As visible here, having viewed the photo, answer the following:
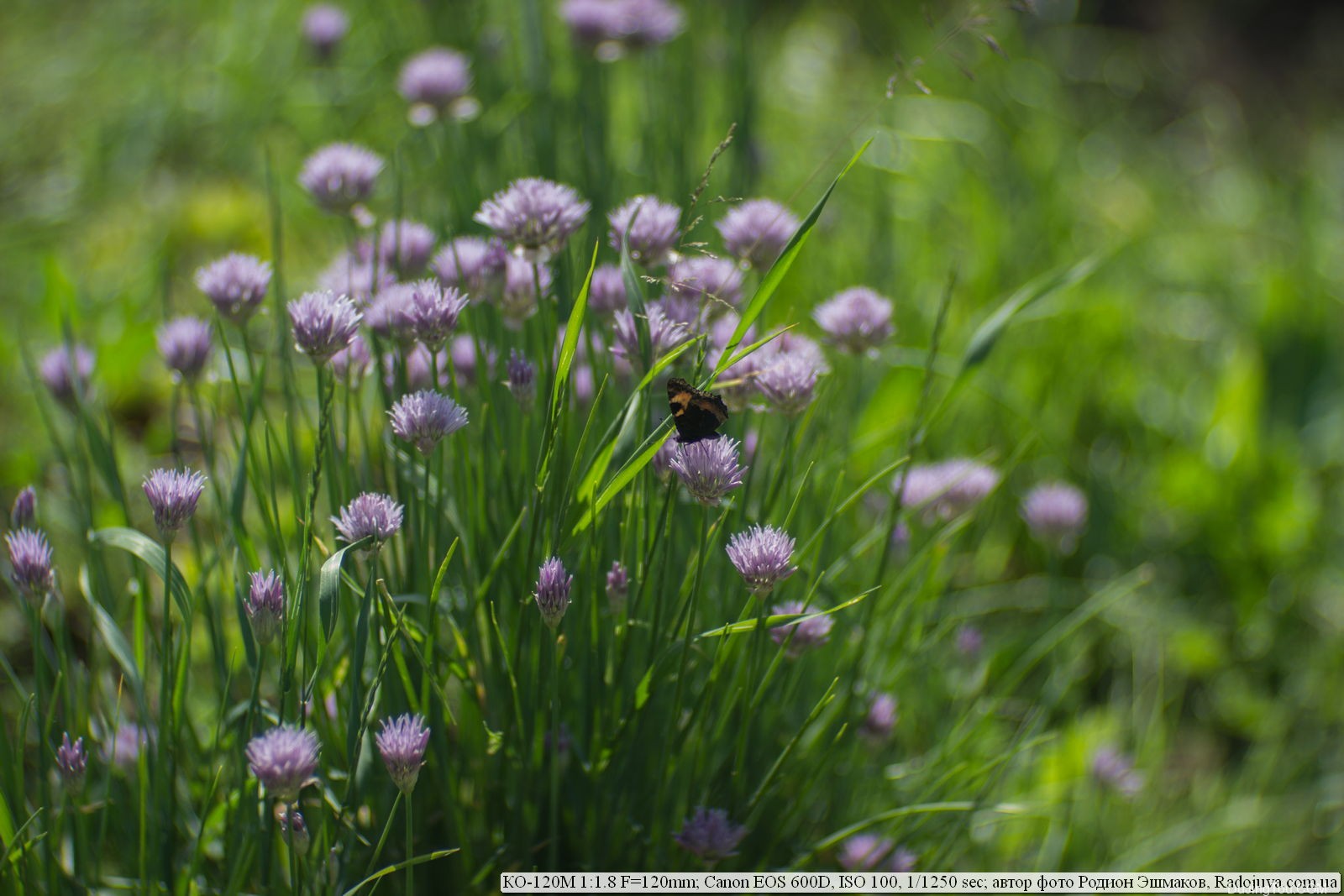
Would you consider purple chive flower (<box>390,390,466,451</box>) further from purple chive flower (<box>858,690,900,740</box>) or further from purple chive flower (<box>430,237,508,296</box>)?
purple chive flower (<box>858,690,900,740</box>)

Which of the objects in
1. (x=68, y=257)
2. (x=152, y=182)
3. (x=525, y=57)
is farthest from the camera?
(x=152, y=182)

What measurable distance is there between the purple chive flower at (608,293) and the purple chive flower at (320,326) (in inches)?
13.6

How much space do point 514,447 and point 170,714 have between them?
506 mm

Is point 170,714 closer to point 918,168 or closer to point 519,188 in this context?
point 519,188

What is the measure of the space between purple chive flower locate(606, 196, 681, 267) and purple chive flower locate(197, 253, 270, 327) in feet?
1.42

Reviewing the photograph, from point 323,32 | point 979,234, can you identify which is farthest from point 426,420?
point 979,234

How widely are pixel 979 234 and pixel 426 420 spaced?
84.8 inches

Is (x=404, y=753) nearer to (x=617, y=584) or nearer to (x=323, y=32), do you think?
(x=617, y=584)

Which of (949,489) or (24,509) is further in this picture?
(949,489)

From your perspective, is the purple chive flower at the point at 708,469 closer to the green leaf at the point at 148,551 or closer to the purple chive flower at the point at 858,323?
the purple chive flower at the point at 858,323

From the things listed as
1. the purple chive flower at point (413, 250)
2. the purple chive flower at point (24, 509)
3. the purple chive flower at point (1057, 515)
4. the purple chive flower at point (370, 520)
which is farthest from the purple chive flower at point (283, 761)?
the purple chive flower at point (1057, 515)

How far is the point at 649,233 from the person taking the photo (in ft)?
4.11

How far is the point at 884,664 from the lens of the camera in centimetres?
149

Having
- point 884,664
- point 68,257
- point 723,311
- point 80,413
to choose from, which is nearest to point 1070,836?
point 884,664
